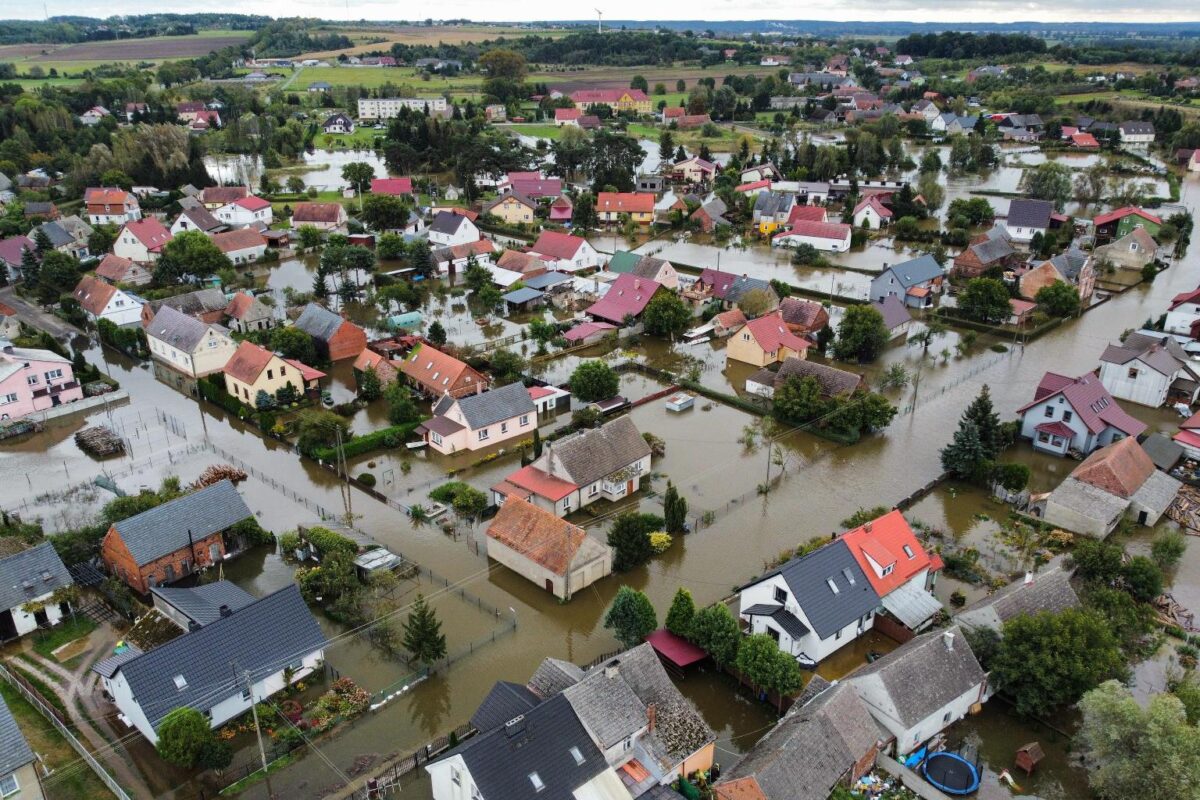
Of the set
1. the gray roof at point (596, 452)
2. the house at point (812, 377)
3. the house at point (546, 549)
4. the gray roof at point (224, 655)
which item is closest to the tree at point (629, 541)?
the house at point (546, 549)

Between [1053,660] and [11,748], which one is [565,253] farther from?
[11,748]

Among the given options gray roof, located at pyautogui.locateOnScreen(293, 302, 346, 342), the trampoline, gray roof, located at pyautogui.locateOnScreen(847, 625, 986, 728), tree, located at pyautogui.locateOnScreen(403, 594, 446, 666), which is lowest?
the trampoline

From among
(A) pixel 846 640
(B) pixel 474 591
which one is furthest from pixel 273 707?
(A) pixel 846 640

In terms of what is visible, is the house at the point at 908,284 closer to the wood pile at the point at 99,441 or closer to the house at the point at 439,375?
the house at the point at 439,375

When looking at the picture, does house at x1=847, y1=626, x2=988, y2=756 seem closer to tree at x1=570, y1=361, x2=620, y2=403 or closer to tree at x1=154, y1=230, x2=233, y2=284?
tree at x1=570, y1=361, x2=620, y2=403

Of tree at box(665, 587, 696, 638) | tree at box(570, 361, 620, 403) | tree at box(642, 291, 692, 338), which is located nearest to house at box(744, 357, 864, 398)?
tree at box(570, 361, 620, 403)

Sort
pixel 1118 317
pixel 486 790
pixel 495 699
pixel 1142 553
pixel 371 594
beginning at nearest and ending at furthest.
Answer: pixel 486 790, pixel 495 699, pixel 371 594, pixel 1142 553, pixel 1118 317

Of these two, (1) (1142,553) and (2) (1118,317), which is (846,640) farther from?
(2) (1118,317)
